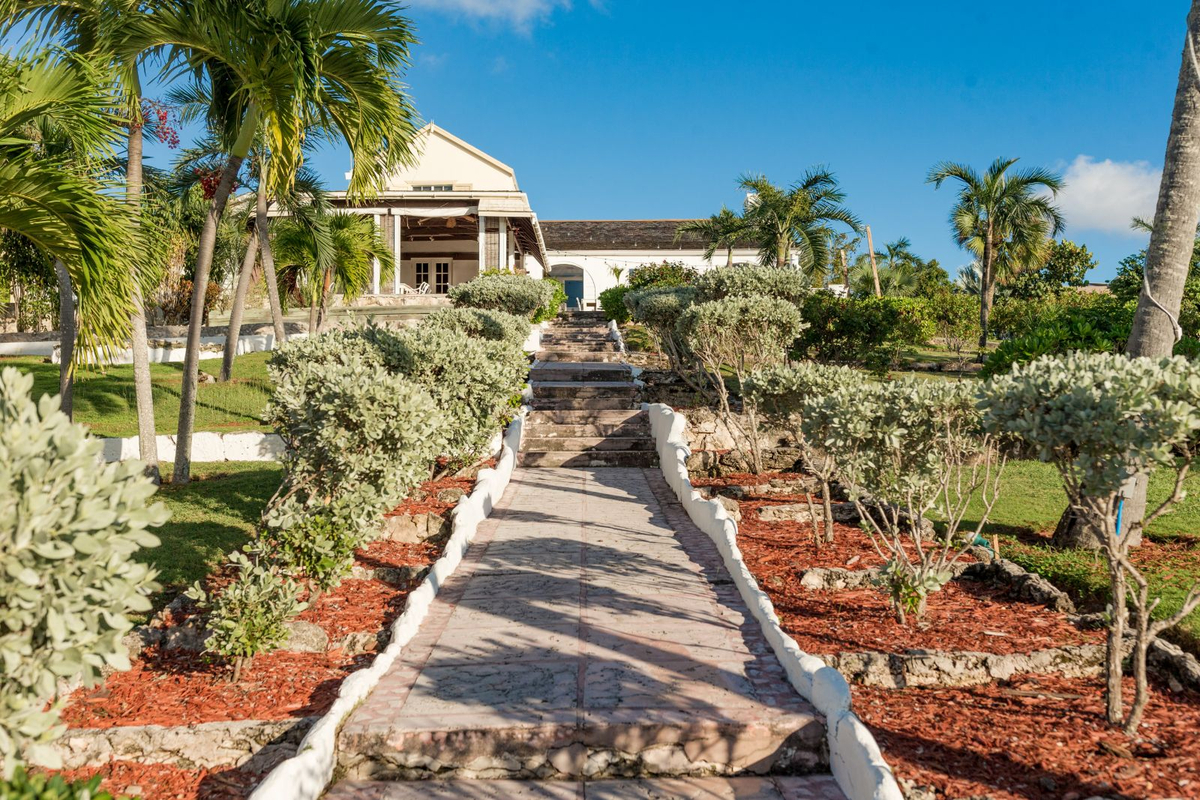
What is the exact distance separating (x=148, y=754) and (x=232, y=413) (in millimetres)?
12507

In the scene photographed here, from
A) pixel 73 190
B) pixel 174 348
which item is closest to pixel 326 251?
pixel 174 348

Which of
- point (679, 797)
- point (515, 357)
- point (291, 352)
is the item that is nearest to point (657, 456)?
point (515, 357)

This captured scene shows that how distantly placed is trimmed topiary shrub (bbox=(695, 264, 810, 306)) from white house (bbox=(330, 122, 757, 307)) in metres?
9.35

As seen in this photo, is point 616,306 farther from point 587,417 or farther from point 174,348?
point 587,417

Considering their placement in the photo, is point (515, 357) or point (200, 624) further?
point (515, 357)

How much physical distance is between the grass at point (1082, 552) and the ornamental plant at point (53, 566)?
21.2 feet

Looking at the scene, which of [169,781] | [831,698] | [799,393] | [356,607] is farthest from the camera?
[799,393]

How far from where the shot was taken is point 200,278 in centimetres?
1027

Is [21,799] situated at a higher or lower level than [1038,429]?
lower

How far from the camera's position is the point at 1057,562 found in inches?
296

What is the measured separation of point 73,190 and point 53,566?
4.42 metres

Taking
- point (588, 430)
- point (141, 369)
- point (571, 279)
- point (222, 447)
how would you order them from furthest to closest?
point (571, 279) → point (588, 430) → point (222, 447) → point (141, 369)

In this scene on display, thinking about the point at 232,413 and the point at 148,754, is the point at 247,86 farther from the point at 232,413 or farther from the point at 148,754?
the point at 232,413

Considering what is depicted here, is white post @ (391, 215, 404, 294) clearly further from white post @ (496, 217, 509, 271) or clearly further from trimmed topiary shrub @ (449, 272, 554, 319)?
trimmed topiary shrub @ (449, 272, 554, 319)
